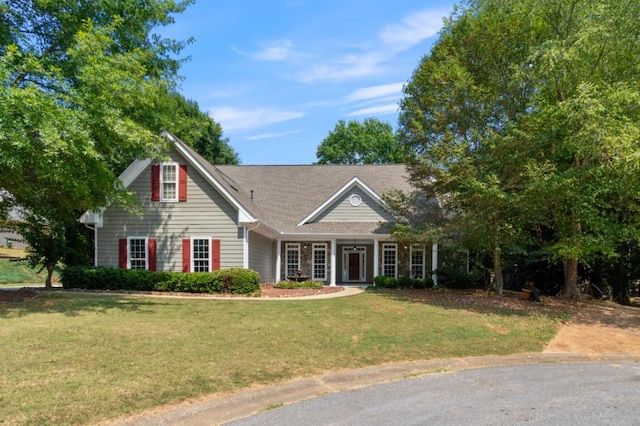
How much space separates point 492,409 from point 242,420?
3.09 meters

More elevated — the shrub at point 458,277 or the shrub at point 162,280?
the shrub at point 162,280

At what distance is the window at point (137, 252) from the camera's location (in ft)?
60.6

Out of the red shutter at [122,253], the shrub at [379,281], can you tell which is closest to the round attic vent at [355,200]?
the shrub at [379,281]

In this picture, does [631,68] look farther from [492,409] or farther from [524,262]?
[492,409]

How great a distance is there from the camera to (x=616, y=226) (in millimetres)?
14578

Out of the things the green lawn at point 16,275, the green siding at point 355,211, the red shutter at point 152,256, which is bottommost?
the green lawn at point 16,275

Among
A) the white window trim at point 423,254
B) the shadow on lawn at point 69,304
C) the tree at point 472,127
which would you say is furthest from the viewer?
the white window trim at point 423,254

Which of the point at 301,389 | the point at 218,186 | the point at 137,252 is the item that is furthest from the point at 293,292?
the point at 301,389

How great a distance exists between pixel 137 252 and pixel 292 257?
7886 mm

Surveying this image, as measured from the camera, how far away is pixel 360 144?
173ft

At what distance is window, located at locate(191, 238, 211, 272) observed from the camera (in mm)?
18359

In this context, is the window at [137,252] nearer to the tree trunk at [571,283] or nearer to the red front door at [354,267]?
the red front door at [354,267]

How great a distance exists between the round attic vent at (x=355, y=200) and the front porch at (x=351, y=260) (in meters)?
1.85

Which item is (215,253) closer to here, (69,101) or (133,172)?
A: (133,172)
